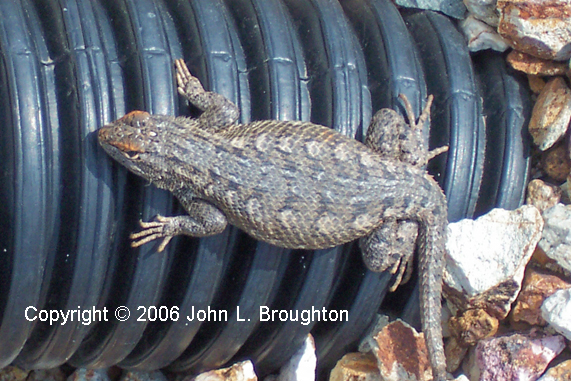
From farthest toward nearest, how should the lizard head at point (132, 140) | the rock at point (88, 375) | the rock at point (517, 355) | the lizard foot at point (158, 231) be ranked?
the rock at point (88, 375) < the rock at point (517, 355) < the lizard foot at point (158, 231) < the lizard head at point (132, 140)

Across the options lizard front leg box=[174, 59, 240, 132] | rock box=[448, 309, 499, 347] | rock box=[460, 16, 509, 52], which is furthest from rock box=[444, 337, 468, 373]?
lizard front leg box=[174, 59, 240, 132]

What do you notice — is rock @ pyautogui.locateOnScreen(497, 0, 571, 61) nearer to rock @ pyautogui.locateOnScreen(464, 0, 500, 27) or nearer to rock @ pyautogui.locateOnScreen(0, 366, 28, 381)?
rock @ pyautogui.locateOnScreen(464, 0, 500, 27)

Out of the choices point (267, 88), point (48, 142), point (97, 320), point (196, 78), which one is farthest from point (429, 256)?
point (48, 142)

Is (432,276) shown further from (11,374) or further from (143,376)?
(11,374)

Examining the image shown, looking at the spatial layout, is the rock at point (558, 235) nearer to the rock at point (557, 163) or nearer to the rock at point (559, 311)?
the rock at point (559, 311)

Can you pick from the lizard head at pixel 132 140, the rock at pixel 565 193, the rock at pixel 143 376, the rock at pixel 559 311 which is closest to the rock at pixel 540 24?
the rock at pixel 565 193

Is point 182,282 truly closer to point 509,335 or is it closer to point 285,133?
point 285,133
